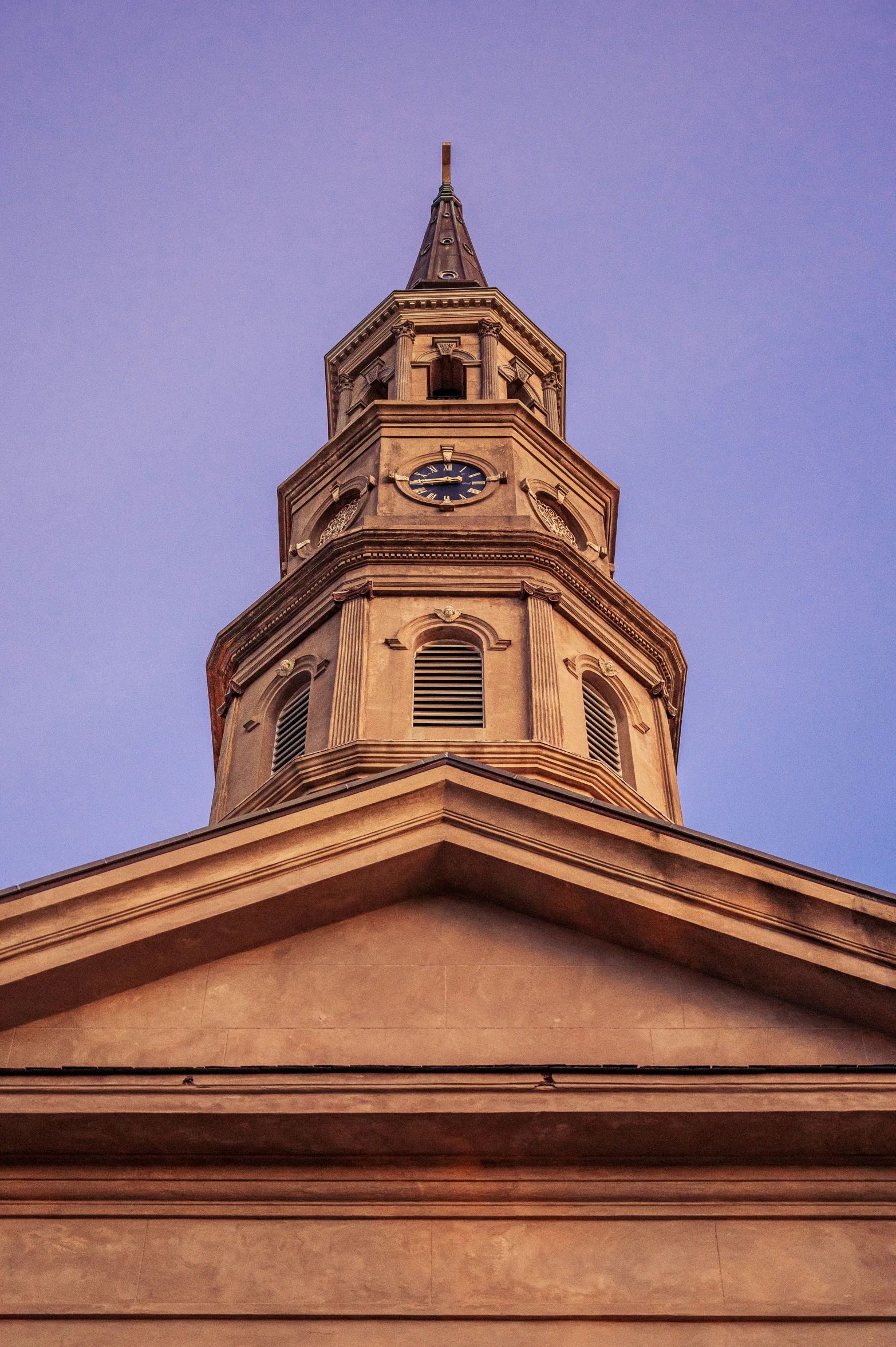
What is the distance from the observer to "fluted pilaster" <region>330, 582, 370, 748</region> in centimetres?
2773

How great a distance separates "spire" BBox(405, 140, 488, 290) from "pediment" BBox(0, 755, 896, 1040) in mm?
28056

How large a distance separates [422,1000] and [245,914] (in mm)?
1657

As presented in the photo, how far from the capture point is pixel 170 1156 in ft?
45.3

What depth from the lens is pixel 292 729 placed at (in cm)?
2991

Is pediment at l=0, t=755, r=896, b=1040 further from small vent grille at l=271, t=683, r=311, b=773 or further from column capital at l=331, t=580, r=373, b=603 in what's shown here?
column capital at l=331, t=580, r=373, b=603

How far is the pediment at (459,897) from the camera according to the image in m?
14.9

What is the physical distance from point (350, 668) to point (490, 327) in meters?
13.7

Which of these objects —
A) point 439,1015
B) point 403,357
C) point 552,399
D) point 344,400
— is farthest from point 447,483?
point 439,1015

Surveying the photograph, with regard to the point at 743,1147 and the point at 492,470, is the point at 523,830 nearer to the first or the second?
the point at 743,1147

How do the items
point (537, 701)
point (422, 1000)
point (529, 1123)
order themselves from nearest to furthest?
point (529, 1123)
point (422, 1000)
point (537, 701)

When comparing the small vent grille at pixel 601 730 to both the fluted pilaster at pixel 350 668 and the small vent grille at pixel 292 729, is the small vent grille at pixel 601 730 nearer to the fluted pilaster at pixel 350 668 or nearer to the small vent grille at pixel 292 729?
the fluted pilaster at pixel 350 668

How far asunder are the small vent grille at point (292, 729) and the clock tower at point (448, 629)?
4 cm

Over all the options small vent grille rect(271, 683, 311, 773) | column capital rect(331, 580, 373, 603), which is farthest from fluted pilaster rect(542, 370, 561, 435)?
small vent grille rect(271, 683, 311, 773)

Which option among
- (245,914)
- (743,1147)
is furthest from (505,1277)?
(245,914)
